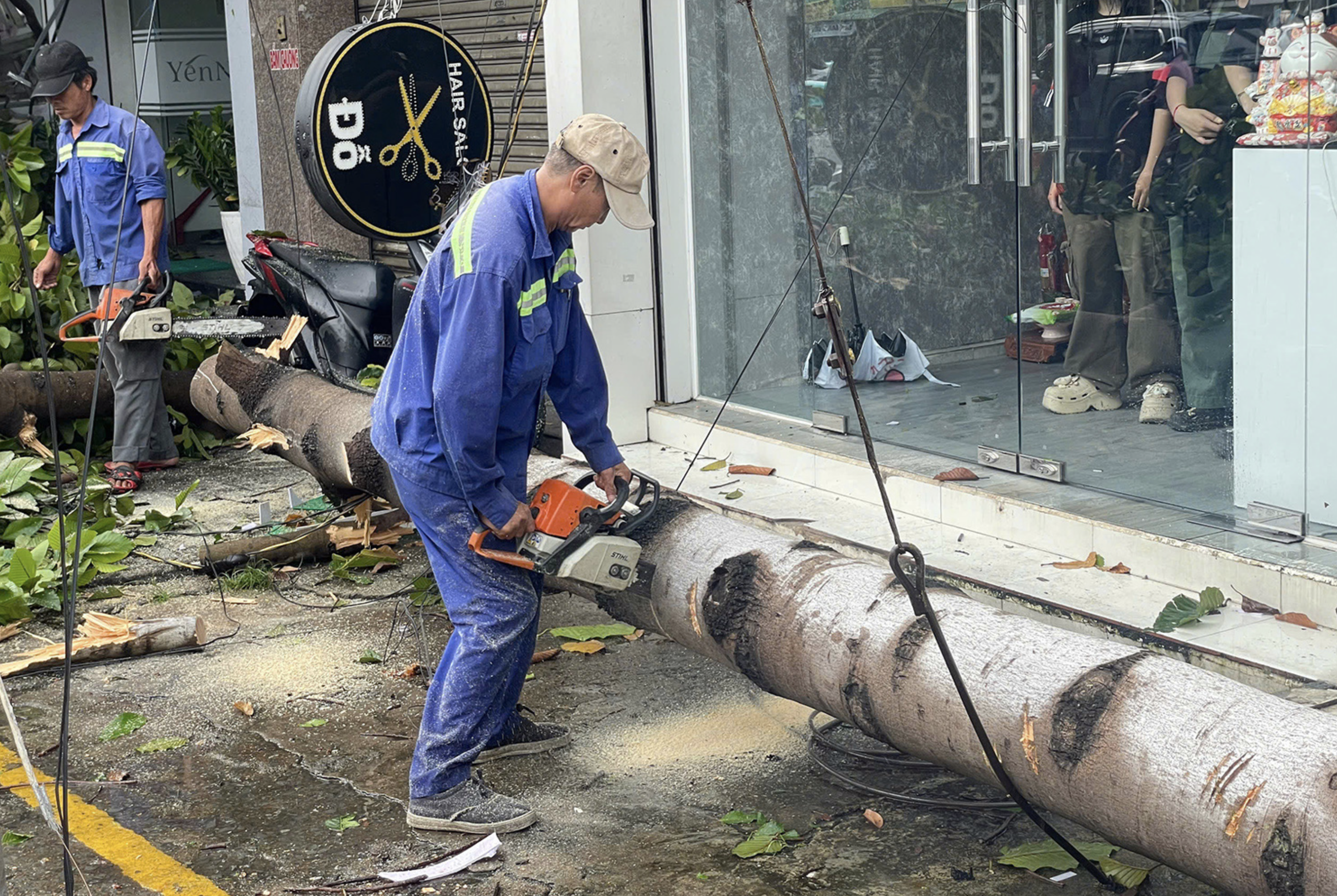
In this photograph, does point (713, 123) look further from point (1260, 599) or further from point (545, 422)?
point (1260, 599)

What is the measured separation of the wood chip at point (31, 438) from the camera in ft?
26.0

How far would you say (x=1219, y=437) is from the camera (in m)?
5.33

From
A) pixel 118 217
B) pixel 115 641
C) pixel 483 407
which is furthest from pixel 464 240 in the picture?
pixel 118 217

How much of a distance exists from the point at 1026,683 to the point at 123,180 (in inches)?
251

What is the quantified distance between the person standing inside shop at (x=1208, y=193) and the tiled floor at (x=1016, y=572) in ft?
2.50

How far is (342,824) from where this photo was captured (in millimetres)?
3980

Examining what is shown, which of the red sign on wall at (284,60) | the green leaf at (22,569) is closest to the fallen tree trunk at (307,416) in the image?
the green leaf at (22,569)

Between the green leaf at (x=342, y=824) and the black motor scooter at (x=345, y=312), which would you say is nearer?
the green leaf at (x=342, y=824)

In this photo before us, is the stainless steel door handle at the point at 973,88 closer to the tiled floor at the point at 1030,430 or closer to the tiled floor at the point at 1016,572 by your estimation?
the tiled floor at the point at 1030,430

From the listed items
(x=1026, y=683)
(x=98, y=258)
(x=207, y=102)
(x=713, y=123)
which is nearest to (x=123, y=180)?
(x=98, y=258)

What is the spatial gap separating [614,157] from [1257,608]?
8.53ft

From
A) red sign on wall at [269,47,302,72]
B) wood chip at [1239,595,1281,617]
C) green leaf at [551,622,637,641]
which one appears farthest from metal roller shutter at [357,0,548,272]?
wood chip at [1239,595,1281,617]

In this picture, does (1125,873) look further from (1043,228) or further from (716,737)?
(1043,228)

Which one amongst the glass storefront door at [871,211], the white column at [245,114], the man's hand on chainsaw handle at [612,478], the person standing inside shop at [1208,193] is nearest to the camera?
the man's hand on chainsaw handle at [612,478]
